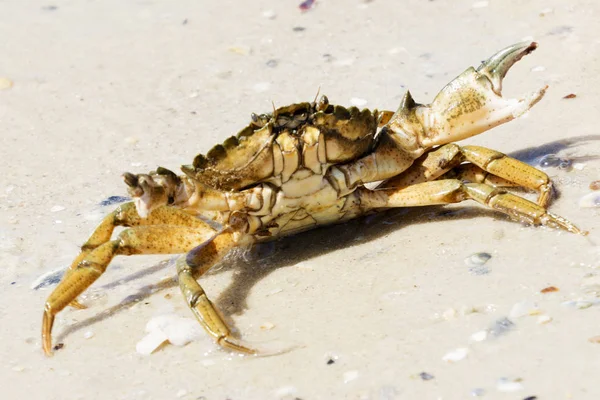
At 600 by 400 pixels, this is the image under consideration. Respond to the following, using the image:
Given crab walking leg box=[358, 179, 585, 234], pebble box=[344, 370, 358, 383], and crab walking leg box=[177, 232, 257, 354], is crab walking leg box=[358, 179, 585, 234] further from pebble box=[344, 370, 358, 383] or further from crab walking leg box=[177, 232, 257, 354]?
pebble box=[344, 370, 358, 383]

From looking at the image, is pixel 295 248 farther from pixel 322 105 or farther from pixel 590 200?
pixel 590 200

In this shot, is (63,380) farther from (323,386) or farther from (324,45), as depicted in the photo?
(324,45)

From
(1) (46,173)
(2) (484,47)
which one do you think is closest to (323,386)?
(1) (46,173)

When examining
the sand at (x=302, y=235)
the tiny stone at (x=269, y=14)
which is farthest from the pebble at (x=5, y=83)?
the tiny stone at (x=269, y=14)

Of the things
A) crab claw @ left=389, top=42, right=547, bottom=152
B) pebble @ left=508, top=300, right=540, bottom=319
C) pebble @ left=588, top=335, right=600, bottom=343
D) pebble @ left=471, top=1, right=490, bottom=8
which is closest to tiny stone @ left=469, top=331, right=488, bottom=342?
pebble @ left=508, top=300, right=540, bottom=319

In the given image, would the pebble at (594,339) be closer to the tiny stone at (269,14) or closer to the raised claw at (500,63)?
the raised claw at (500,63)

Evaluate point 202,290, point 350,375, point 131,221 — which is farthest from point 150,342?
point 350,375
